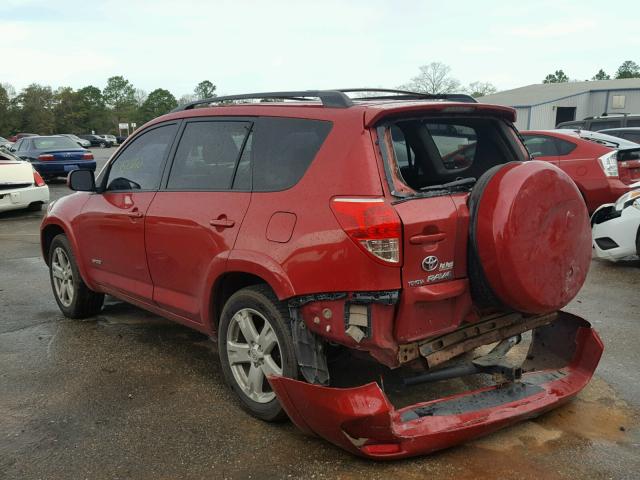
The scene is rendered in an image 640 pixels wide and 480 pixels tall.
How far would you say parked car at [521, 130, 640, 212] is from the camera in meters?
9.05

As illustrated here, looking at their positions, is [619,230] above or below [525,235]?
below

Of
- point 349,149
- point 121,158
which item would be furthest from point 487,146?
point 121,158

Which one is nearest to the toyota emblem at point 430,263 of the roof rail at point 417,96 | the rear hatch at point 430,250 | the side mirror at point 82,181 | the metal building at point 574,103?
the rear hatch at point 430,250

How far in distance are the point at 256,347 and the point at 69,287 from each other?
2705 mm

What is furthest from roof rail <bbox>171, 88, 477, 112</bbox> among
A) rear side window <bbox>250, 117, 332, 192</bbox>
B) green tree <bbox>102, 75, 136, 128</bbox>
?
green tree <bbox>102, 75, 136, 128</bbox>

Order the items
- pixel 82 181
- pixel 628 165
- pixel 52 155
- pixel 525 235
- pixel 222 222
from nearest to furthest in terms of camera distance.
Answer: pixel 525 235
pixel 222 222
pixel 82 181
pixel 628 165
pixel 52 155

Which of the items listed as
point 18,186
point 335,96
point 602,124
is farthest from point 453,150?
point 602,124

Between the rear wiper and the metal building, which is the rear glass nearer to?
the rear wiper

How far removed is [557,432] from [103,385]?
109 inches

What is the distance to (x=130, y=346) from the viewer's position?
15.4ft

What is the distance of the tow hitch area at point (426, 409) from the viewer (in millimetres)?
2766

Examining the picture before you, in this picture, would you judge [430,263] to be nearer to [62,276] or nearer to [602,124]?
[62,276]

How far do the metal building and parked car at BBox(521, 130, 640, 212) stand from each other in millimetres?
28465

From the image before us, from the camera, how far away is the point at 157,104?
122 m
